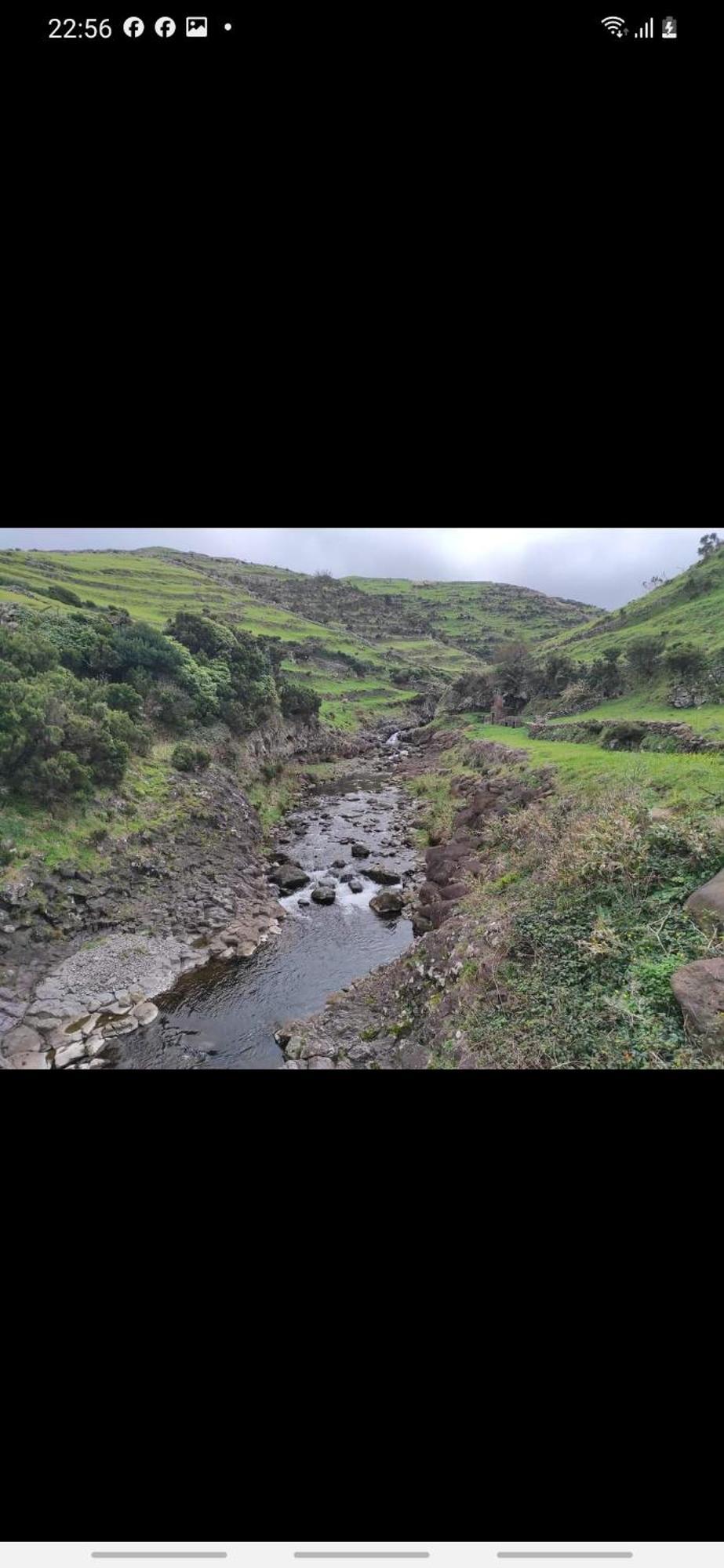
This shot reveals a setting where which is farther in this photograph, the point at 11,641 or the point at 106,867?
the point at 11,641

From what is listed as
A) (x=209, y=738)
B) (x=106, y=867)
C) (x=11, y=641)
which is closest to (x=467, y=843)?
(x=106, y=867)

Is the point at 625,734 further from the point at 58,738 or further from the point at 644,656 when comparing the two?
the point at 58,738

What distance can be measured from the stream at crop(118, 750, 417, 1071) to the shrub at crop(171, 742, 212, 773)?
292cm

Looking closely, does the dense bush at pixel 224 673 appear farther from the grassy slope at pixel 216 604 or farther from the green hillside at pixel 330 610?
the grassy slope at pixel 216 604

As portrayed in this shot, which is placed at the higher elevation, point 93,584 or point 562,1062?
point 93,584

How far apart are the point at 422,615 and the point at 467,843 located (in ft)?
210

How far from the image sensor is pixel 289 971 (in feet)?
28.5

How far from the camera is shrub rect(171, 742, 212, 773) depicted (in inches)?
511

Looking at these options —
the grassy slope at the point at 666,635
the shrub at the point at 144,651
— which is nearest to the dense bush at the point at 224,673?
the shrub at the point at 144,651

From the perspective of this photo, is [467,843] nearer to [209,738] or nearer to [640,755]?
[640,755]

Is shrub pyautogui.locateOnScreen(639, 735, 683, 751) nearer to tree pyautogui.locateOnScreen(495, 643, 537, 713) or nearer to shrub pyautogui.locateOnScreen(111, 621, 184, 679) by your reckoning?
shrub pyautogui.locateOnScreen(111, 621, 184, 679)

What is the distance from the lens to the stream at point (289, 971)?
6984 millimetres

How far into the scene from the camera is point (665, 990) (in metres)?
3.78

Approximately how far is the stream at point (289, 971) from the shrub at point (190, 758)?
2919 mm
